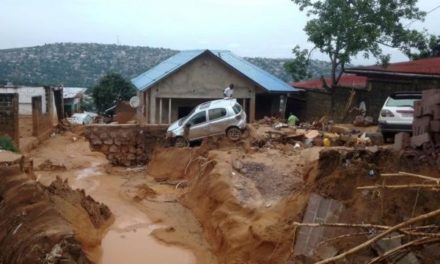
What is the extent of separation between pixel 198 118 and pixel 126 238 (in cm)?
690

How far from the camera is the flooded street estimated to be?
1293cm

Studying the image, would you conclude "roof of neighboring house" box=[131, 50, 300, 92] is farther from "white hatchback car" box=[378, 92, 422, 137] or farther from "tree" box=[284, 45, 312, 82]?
"white hatchback car" box=[378, 92, 422, 137]

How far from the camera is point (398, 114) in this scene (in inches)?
557

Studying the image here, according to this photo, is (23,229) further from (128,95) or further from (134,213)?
(128,95)

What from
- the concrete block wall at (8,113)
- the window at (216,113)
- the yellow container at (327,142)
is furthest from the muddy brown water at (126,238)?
the yellow container at (327,142)

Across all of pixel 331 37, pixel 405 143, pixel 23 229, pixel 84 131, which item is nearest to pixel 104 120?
pixel 84 131

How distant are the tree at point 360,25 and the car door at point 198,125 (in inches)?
292

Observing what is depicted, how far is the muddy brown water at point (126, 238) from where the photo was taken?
42.1 feet

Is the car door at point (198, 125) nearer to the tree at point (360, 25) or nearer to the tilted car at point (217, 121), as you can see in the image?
the tilted car at point (217, 121)

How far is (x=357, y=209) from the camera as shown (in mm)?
8898

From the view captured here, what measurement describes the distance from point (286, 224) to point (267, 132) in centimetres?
918

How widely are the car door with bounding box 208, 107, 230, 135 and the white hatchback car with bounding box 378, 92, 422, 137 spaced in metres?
6.62

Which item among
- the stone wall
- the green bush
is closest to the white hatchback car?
the stone wall

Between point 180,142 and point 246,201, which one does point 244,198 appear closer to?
point 246,201
